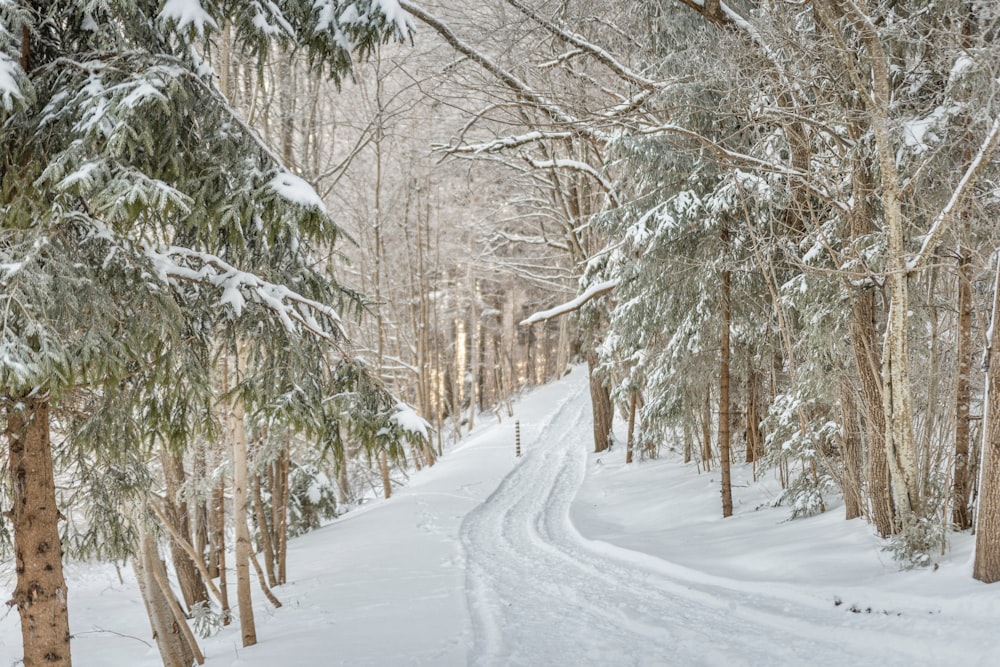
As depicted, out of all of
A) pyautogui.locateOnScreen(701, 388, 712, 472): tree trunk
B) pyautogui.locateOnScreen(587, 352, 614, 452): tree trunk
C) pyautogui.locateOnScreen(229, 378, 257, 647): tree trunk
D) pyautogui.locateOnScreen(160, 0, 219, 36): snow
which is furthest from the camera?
pyautogui.locateOnScreen(587, 352, 614, 452): tree trunk

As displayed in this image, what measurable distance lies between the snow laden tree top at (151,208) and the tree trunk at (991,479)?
5.10 metres

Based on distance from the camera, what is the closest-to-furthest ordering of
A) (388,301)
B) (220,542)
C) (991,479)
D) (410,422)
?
(410,422) → (991,479) → (388,301) → (220,542)

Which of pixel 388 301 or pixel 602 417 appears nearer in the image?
pixel 388 301

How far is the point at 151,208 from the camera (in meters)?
3.71

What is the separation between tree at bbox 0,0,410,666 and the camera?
11.4 ft

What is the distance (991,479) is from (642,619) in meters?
3.35

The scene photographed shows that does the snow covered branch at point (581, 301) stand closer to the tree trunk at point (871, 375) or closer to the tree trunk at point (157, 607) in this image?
the tree trunk at point (871, 375)

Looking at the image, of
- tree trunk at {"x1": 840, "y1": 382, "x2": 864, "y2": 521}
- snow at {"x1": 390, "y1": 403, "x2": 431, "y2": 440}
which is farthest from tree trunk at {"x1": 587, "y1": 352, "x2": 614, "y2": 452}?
snow at {"x1": 390, "y1": 403, "x2": 431, "y2": 440}

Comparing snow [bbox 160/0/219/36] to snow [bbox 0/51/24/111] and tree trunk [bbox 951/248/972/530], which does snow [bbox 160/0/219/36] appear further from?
tree trunk [bbox 951/248/972/530]

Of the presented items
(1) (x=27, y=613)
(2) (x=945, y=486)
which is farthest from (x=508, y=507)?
(1) (x=27, y=613)

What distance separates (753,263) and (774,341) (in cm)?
146

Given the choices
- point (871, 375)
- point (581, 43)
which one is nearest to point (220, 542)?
point (581, 43)

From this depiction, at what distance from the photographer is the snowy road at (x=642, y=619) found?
17.6ft

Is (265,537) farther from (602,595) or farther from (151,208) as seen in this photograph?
(151,208)
